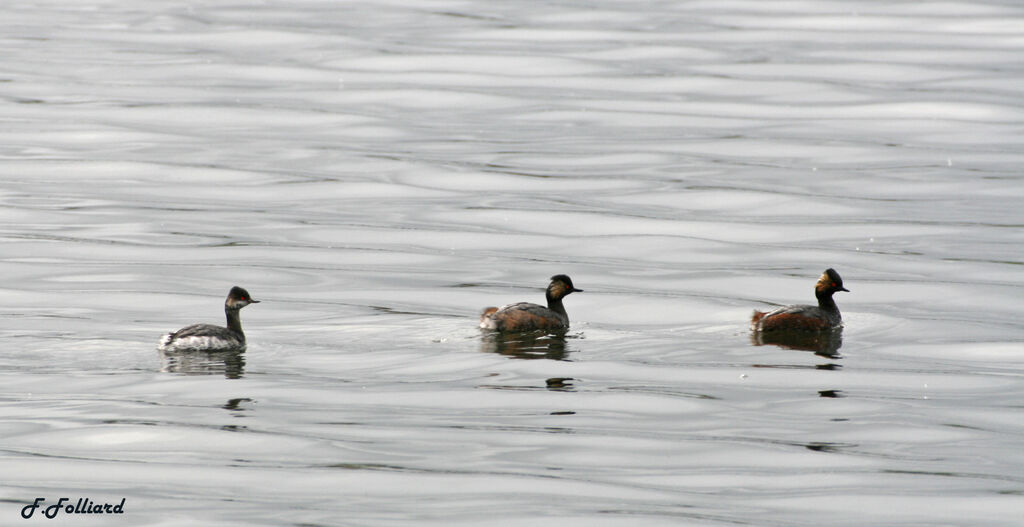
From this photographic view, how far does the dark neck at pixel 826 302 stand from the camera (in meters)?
15.3

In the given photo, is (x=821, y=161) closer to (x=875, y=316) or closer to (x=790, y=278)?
(x=790, y=278)

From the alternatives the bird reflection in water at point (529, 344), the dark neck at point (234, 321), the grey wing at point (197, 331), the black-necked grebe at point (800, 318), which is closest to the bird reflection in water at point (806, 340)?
the black-necked grebe at point (800, 318)

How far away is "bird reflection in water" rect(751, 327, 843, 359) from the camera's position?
14.4 meters

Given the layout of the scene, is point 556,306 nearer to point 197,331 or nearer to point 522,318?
point 522,318

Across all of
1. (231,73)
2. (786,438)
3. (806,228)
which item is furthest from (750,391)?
(231,73)

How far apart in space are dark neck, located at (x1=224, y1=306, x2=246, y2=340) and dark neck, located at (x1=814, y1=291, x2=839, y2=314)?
5.18 metres

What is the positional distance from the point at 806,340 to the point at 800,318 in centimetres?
35

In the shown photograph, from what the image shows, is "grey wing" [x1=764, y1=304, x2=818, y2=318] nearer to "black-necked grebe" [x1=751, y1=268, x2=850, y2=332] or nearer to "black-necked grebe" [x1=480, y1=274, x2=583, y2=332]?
"black-necked grebe" [x1=751, y1=268, x2=850, y2=332]

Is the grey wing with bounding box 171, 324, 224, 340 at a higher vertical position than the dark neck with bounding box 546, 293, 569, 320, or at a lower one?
lower

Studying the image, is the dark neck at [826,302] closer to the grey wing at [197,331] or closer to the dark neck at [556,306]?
the dark neck at [556,306]

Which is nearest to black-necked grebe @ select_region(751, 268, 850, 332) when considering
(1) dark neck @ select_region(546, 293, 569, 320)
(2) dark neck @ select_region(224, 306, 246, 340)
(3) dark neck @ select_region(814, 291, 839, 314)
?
(3) dark neck @ select_region(814, 291, 839, 314)

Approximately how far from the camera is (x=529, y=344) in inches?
573

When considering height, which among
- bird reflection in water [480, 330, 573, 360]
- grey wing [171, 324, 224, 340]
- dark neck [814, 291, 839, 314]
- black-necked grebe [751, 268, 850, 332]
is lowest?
bird reflection in water [480, 330, 573, 360]

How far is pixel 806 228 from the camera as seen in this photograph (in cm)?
2038
